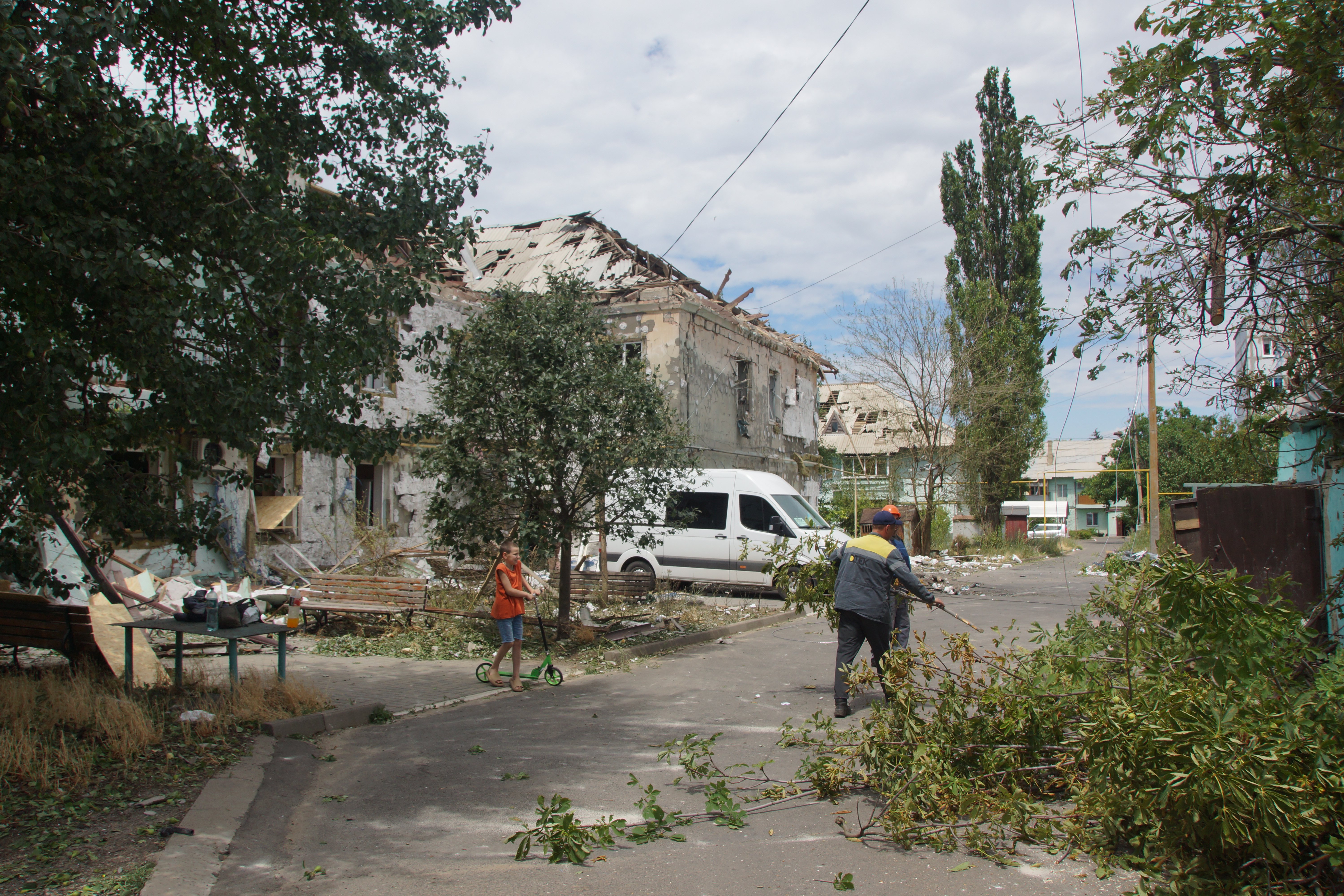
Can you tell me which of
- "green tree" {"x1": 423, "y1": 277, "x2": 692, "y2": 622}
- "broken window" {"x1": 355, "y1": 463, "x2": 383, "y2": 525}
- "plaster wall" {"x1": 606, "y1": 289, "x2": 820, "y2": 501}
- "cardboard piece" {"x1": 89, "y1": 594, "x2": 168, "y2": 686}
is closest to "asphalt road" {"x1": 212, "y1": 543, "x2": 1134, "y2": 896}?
"cardboard piece" {"x1": 89, "y1": 594, "x2": 168, "y2": 686}

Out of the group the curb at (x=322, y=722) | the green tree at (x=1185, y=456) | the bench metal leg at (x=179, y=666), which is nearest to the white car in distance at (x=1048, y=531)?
the green tree at (x=1185, y=456)

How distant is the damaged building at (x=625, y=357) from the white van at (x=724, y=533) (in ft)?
5.48

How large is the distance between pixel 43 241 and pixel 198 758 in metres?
3.29

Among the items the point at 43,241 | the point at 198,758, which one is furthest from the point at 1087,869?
the point at 43,241

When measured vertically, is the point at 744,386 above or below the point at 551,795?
above

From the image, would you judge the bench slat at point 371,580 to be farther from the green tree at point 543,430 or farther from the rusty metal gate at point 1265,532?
the rusty metal gate at point 1265,532

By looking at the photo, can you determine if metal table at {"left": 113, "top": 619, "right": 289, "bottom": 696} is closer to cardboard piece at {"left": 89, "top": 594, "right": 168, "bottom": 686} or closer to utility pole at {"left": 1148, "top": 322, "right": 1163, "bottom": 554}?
→ cardboard piece at {"left": 89, "top": 594, "right": 168, "bottom": 686}

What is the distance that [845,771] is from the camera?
5.10 metres

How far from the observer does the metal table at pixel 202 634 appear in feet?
22.1

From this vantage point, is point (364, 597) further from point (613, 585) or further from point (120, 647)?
point (120, 647)

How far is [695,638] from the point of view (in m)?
11.6

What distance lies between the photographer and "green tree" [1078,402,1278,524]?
22.3ft

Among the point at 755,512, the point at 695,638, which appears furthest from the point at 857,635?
the point at 755,512

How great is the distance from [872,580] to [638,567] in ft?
29.2
